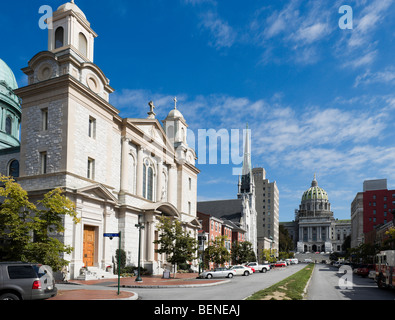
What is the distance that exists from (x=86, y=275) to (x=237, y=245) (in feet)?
145

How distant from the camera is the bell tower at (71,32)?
36.3 meters

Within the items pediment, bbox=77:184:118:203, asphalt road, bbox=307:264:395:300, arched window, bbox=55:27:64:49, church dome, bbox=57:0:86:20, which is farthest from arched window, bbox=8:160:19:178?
asphalt road, bbox=307:264:395:300

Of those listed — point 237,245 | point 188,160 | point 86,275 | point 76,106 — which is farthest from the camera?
point 237,245

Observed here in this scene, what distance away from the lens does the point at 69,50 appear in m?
35.5

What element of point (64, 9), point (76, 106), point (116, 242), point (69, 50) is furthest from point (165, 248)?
point (64, 9)

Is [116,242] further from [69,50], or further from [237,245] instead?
[237,245]

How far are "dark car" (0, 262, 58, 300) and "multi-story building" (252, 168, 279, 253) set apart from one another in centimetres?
16454

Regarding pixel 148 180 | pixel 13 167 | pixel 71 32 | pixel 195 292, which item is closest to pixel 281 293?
pixel 195 292

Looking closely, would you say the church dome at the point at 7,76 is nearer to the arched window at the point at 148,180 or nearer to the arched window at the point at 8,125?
the arched window at the point at 8,125

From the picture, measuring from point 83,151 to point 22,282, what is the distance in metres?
21.0

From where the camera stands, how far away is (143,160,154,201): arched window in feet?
155

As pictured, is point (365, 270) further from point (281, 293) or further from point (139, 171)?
point (281, 293)

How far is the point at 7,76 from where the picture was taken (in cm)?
6375

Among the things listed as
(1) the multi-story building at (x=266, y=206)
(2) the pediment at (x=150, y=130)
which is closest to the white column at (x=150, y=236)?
(2) the pediment at (x=150, y=130)
